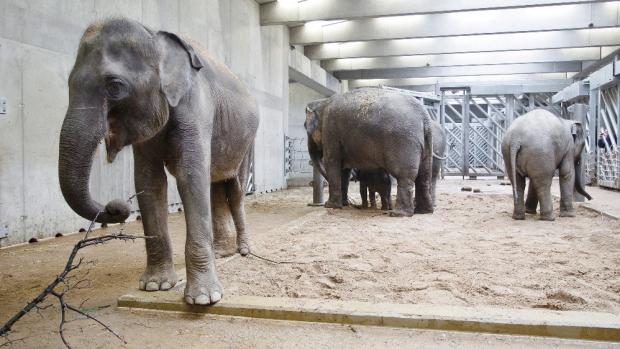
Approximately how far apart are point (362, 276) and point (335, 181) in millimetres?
5071

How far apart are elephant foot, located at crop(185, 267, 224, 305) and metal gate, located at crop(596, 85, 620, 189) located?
1455 cm

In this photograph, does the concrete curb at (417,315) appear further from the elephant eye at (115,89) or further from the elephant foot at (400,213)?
the elephant foot at (400,213)

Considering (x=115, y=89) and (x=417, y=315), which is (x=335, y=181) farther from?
(x=115, y=89)

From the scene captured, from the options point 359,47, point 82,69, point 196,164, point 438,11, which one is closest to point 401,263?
point 196,164

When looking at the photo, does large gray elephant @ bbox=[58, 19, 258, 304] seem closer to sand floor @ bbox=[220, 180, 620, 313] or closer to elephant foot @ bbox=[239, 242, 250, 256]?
sand floor @ bbox=[220, 180, 620, 313]

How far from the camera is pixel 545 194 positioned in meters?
7.54

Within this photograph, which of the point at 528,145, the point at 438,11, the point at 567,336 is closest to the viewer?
the point at 567,336

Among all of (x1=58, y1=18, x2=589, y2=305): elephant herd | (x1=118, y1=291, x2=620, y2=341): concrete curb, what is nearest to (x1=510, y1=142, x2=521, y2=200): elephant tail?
(x1=58, y1=18, x2=589, y2=305): elephant herd

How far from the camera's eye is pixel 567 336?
286cm

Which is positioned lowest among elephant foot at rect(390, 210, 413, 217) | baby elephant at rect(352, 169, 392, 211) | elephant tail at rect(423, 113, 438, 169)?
elephant foot at rect(390, 210, 413, 217)

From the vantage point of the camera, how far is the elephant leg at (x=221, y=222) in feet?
16.4

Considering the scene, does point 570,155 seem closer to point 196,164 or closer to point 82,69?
point 196,164

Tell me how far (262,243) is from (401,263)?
5.88 ft

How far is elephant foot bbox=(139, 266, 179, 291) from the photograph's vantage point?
374cm
